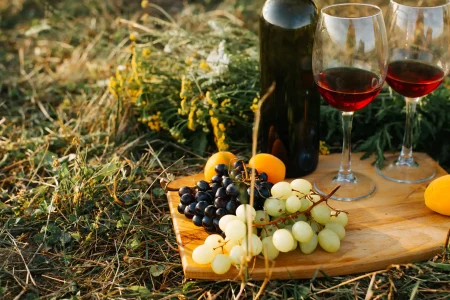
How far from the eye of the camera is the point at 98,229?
1.87 metres

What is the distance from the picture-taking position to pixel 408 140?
211cm

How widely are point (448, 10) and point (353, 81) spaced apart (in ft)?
1.32

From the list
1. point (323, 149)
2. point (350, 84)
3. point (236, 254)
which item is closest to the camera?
point (236, 254)

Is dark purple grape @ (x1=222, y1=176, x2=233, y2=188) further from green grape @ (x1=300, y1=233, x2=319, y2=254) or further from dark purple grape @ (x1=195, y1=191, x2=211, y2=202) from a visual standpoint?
green grape @ (x1=300, y1=233, x2=319, y2=254)

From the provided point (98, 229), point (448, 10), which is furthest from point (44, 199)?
point (448, 10)

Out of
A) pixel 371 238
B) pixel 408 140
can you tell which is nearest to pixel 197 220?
pixel 371 238

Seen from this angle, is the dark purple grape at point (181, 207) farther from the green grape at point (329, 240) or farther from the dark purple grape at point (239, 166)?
the green grape at point (329, 240)

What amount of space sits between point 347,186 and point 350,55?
19.8 inches

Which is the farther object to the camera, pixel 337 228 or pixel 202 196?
pixel 202 196

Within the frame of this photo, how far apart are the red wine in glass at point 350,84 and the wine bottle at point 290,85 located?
177 mm

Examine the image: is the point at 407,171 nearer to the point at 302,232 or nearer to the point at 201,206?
the point at 302,232

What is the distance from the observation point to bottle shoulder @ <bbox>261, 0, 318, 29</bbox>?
179cm

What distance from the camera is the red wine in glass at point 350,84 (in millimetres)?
1703

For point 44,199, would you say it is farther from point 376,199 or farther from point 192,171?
point 376,199
